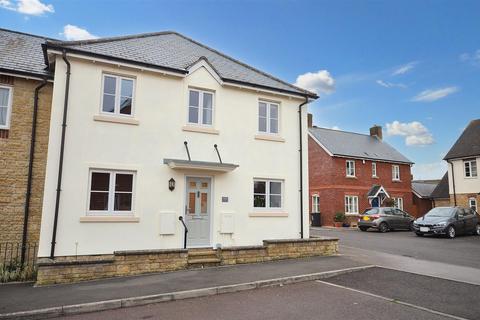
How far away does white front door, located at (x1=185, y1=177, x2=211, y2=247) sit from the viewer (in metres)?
11.1

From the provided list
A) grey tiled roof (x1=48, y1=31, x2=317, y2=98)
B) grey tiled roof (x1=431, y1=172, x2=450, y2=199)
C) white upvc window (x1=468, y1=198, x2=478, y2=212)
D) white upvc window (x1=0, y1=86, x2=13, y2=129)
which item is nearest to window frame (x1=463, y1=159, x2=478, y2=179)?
white upvc window (x1=468, y1=198, x2=478, y2=212)

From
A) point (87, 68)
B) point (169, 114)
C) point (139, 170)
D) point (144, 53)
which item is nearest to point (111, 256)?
point (139, 170)

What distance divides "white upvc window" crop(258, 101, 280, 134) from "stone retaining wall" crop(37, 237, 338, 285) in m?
4.22

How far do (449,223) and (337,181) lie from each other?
9.73 m

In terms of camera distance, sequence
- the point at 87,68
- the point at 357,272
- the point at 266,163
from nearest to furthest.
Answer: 1. the point at 357,272
2. the point at 87,68
3. the point at 266,163

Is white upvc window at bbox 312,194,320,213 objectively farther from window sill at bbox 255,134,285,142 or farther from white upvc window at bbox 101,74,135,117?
white upvc window at bbox 101,74,135,117

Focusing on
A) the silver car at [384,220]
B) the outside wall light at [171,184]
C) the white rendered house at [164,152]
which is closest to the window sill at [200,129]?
the white rendered house at [164,152]

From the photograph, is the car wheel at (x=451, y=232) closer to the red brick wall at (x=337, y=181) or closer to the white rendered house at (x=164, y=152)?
the red brick wall at (x=337, y=181)

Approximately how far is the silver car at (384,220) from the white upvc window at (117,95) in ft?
58.6

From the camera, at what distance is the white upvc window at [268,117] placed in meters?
12.9

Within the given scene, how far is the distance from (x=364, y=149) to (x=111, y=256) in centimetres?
2613

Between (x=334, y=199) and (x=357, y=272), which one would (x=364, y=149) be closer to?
(x=334, y=199)

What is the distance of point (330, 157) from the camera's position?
27.7 metres

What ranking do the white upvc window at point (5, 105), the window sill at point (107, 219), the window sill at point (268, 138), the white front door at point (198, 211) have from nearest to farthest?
1. the window sill at point (107, 219)
2. the white upvc window at point (5, 105)
3. the white front door at point (198, 211)
4. the window sill at point (268, 138)
